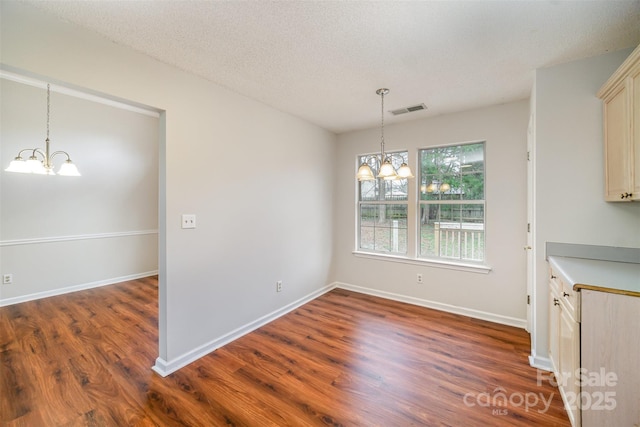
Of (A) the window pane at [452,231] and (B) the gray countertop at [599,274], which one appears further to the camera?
(A) the window pane at [452,231]

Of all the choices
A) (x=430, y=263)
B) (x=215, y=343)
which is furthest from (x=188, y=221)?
(x=430, y=263)

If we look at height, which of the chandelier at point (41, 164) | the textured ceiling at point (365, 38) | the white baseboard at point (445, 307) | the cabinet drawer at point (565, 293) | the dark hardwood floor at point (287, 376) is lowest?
the dark hardwood floor at point (287, 376)

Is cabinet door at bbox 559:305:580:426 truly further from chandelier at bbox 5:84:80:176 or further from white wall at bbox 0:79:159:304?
white wall at bbox 0:79:159:304

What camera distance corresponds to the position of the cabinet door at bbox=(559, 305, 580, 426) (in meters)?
1.52

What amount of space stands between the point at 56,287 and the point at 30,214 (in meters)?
1.18

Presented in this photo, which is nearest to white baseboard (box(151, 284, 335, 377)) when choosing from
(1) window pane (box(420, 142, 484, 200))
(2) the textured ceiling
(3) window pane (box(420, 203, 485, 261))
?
(3) window pane (box(420, 203, 485, 261))

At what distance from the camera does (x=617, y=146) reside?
1.83m

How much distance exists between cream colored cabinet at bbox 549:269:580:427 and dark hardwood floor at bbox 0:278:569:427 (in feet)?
0.62

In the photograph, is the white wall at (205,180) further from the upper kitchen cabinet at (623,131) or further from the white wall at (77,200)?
the white wall at (77,200)

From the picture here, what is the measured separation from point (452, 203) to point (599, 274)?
1.86 m

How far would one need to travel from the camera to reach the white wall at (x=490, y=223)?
3025 mm

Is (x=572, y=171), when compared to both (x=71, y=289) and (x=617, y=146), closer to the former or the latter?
(x=617, y=146)

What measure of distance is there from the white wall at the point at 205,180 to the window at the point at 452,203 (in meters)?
1.76

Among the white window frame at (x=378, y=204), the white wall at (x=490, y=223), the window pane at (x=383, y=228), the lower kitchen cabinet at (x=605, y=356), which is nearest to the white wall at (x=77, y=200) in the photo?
the white window frame at (x=378, y=204)
